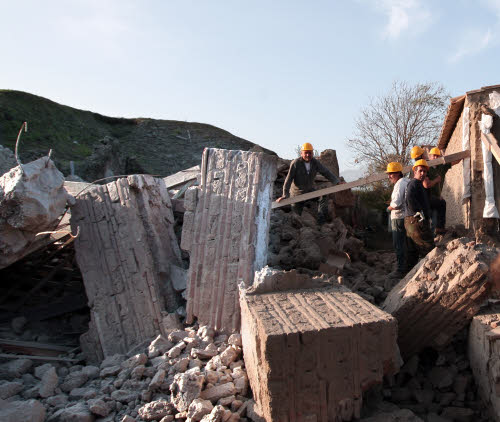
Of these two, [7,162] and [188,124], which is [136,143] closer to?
[188,124]

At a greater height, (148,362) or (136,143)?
(136,143)

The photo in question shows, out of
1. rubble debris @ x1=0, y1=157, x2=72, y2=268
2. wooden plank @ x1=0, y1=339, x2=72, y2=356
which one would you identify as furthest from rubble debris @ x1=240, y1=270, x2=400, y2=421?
wooden plank @ x1=0, y1=339, x2=72, y2=356

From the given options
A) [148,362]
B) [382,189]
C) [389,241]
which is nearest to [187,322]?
[148,362]

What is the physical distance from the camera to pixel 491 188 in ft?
20.0

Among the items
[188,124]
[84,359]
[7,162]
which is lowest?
[84,359]

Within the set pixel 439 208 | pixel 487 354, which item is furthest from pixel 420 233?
pixel 487 354

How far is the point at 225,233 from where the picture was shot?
409 centimetres

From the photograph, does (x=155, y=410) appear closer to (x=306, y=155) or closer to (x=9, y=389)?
(x=9, y=389)

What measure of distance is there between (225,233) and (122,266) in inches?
47.3

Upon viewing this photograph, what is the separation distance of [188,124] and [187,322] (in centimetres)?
1923

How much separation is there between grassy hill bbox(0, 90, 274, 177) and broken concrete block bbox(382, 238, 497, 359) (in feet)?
38.7

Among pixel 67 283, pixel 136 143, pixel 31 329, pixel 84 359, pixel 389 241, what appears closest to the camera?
pixel 84 359

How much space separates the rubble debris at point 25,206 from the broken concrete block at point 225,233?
4.38 feet

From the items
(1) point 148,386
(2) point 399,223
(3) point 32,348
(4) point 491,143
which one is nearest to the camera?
(1) point 148,386
